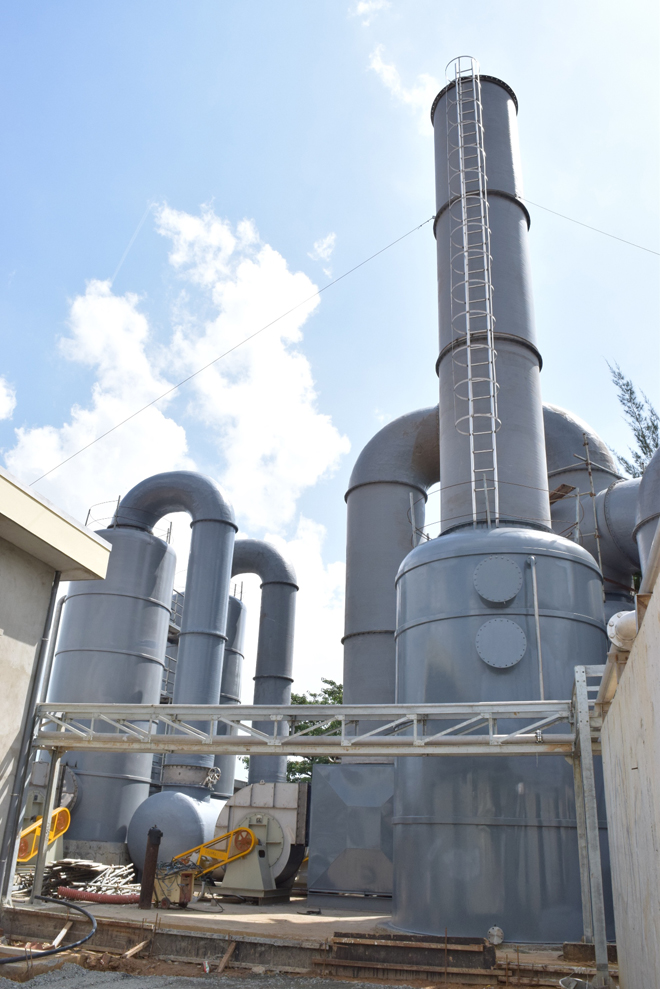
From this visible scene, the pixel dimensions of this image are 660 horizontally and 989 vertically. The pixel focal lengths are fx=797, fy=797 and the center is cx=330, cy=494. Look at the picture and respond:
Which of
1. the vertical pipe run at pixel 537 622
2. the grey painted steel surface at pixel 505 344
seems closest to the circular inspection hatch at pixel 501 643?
the vertical pipe run at pixel 537 622

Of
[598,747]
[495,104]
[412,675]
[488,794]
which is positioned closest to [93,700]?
[412,675]

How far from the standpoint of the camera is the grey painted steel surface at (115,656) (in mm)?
19250

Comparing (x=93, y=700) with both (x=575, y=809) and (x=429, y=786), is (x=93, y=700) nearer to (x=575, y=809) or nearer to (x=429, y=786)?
(x=429, y=786)

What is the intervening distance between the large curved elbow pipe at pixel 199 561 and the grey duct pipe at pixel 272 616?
491 cm

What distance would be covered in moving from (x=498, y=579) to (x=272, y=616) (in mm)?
16002

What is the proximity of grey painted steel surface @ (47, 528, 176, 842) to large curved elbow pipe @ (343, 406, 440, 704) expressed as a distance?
5.44m

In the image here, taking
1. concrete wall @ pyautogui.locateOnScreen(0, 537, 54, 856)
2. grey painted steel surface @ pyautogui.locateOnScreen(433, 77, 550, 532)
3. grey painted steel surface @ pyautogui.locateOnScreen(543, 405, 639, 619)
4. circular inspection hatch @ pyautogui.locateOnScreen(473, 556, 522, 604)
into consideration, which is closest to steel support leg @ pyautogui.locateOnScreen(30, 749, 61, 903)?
concrete wall @ pyautogui.locateOnScreen(0, 537, 54, 856)

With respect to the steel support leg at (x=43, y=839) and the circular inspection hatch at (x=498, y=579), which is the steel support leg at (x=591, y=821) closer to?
the circular inspection hatch at (x=498, y=579)

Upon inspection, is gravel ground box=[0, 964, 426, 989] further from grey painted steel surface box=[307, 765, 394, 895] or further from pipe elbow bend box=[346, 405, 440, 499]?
pipe elbow bend box=[346, 405, 440, 499]

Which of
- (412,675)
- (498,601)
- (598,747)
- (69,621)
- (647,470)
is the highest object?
(647,470)

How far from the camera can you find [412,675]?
1277 cm

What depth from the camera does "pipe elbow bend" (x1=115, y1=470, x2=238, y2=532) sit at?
22.5 meters

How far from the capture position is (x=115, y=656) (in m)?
20.4

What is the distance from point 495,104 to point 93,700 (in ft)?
56.3
